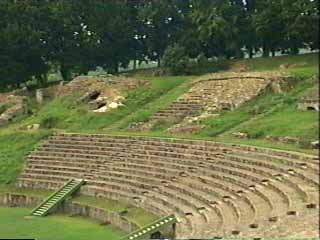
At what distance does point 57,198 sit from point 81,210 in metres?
1.01

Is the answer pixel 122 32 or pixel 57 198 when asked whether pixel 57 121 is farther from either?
pixel 122 32

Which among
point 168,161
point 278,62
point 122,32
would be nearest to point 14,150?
point 168,161

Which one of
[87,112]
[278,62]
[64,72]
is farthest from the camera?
[64,72]

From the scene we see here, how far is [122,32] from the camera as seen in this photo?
1666 inches

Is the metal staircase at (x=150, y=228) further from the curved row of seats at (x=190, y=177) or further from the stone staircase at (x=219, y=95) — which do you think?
the stone staircase at (x=219, y=95)

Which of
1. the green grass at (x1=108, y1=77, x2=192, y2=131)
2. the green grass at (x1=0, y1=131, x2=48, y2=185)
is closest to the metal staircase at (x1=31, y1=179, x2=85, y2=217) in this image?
the green grass at (x1=0, y1=131, x2=48, y2=185)

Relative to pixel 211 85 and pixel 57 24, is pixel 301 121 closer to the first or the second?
pixel 211 85

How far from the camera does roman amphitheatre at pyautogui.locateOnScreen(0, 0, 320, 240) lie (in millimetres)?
16234

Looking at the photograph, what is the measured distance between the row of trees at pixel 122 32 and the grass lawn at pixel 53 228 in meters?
18.2

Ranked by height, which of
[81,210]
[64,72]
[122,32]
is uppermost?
[122,32]

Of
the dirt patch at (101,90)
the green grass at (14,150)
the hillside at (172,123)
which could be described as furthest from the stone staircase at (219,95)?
the green grass at (14,150)

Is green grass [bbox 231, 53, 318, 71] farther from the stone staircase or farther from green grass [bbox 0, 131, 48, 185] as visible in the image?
green grass [bbox 0, 131, 48, 185]

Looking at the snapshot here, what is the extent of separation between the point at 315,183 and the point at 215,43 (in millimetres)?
24773

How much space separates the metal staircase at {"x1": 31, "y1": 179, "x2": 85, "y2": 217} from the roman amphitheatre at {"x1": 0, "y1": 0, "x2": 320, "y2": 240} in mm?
54
